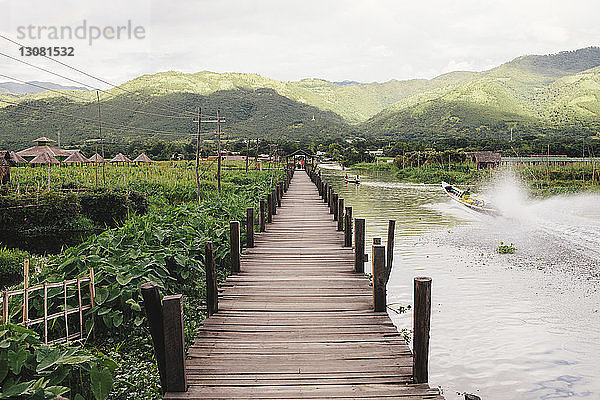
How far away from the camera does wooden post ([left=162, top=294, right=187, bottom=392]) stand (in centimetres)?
350

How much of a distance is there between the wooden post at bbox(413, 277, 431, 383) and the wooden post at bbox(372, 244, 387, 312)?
1554mm

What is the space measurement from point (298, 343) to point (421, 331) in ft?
4.18

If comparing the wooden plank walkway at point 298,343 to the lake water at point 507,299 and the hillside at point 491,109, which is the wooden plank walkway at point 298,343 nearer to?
the lake water at point 507,299

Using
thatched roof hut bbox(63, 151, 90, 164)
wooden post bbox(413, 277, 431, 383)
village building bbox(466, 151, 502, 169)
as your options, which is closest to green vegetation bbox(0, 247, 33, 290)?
wooden post bbox(413, 277, 431, 383)

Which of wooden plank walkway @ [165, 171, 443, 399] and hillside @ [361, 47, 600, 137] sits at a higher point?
hillside @ [361, 47, 600, 137]

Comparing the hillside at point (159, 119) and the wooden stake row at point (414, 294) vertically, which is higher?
the hillside at point (159, 119)

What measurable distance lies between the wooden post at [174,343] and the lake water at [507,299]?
12.2 feet

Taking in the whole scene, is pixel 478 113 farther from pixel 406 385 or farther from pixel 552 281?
pixel 406 385

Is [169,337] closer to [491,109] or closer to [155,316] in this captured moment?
[155,316]

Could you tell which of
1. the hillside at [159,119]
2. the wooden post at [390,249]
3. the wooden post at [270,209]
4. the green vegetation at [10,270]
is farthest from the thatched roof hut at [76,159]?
the wooden post at [390,249]

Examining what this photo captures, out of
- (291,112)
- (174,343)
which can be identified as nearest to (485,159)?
(174,343)

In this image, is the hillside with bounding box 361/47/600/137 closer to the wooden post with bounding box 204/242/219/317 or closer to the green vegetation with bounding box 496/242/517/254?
the green vegetation with bounding box 496/242/517/254

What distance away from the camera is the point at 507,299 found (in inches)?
387

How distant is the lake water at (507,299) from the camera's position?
6.49 meters
